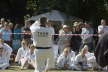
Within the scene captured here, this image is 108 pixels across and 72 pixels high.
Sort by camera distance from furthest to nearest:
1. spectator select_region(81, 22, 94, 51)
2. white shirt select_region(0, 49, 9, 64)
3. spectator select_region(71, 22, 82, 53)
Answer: spectator select_region(81, 22, 94, 51) < spectator select_region(71, 22, 82, 53) < white shirt select_region(0, 49, 9, 64)

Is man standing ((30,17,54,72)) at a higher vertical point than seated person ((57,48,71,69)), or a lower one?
higher

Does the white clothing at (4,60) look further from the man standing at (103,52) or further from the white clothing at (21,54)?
the man standing at (103,52)

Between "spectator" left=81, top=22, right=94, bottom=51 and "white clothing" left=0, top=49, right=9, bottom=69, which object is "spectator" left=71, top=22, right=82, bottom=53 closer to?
"spectator" left=81, top=22, right=94, bottom=51

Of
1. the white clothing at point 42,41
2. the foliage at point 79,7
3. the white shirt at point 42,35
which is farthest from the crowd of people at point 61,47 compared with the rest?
the foliage at point 79,7

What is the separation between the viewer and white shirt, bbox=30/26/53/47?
10102mm

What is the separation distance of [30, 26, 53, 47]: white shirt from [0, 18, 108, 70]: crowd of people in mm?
1989

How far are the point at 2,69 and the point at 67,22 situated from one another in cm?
928

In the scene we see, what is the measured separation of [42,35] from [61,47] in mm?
4745

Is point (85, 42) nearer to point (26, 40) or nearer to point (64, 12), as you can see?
point (26, 40)

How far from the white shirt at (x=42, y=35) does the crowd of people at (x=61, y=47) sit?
6.53 ft

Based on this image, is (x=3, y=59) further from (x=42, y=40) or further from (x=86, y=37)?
(x=86, y=37)

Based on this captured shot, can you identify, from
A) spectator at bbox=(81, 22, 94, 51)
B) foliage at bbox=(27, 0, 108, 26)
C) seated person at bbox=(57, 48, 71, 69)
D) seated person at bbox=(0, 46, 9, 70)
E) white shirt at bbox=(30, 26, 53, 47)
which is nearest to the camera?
white shirt at bbox=(30, 26, 53, 47)

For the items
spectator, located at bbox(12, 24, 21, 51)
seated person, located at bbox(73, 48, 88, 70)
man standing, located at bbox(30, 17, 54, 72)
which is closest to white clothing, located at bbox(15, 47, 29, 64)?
spectator, located at bbox(12, 24, 21, 51)

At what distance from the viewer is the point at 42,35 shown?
33.3ft
